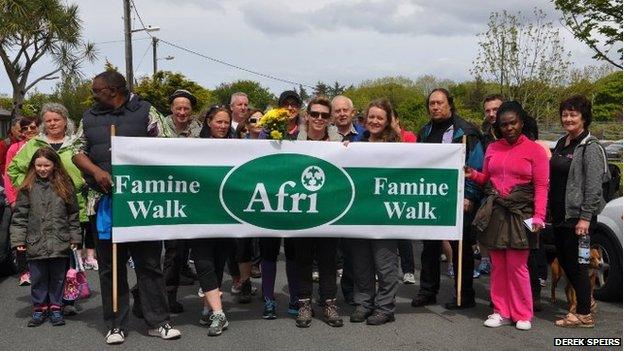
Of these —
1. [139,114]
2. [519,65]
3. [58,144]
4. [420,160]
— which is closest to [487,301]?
[420,160]

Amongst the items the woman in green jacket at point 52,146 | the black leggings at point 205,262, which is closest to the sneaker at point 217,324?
the black leggings at point 205,262

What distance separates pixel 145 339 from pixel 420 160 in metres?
2.65

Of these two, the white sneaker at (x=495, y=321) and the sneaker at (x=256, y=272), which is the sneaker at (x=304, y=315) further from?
the sneaker at (x=256, y=272)

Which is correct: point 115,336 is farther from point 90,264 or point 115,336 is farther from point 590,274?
point 590,274

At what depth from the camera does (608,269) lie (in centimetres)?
607

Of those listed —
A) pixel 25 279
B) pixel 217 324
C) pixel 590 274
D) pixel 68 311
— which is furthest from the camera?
pixel 25 279

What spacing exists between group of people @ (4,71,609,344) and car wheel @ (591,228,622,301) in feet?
1.75

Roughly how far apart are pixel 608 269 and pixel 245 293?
346 centimetres

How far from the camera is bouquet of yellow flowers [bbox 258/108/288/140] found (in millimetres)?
5191

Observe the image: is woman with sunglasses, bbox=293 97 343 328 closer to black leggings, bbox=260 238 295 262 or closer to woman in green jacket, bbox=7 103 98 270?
black leggings, bbox=260 238 295 262

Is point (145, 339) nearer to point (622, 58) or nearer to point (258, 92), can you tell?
point (622, 58)

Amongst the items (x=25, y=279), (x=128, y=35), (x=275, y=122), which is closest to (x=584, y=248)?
(x=275, y=122)

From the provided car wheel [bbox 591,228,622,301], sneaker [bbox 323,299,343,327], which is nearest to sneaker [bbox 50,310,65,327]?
sneaker [bbox 323,299,343,327]

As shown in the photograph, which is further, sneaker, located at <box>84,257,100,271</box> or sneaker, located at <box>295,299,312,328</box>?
sneaker, located at <box>84,257,100,271</box>
